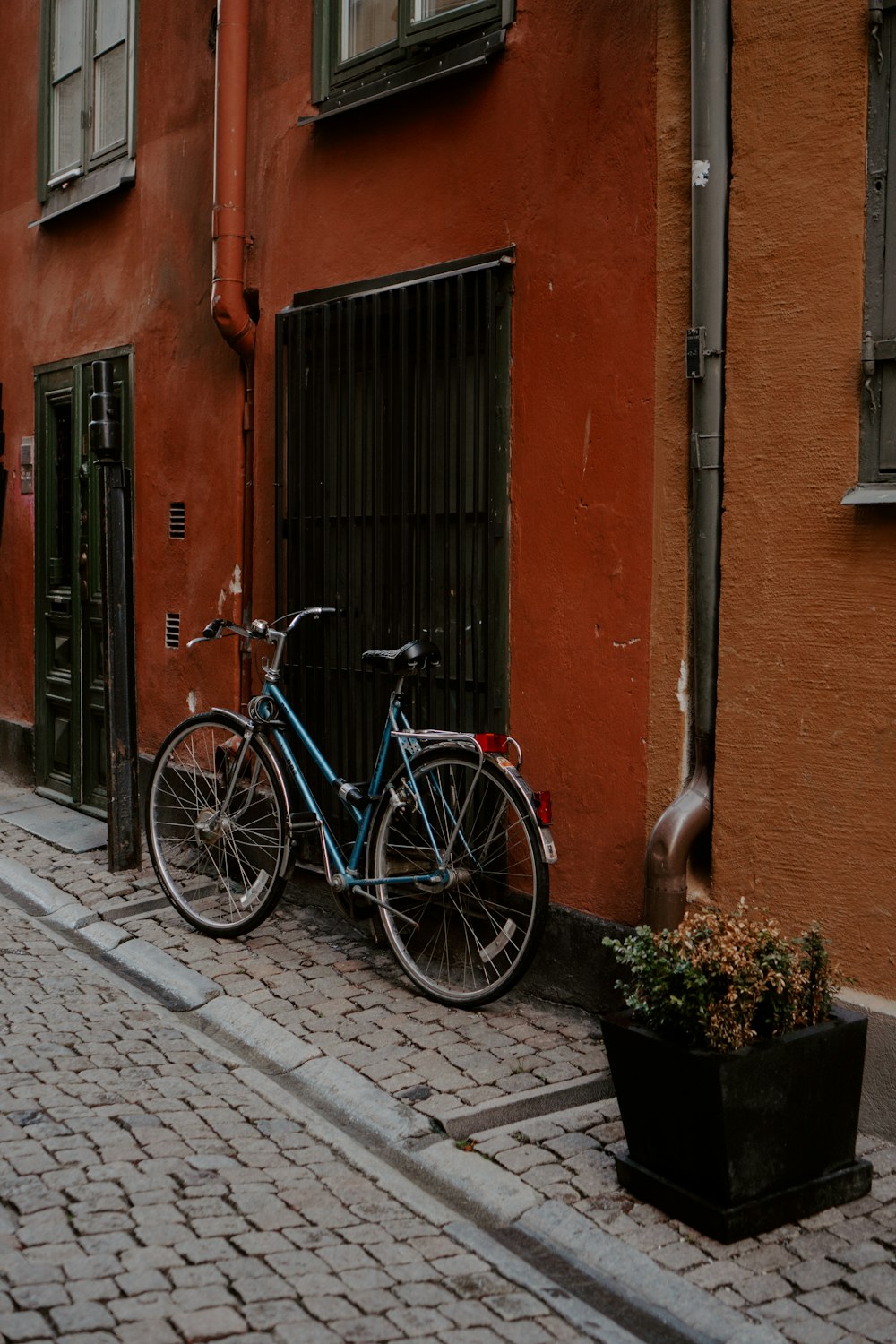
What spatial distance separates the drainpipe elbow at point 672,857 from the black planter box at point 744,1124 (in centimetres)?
82

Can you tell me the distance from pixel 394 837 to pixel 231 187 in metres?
3.52

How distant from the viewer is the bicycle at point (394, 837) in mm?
5234

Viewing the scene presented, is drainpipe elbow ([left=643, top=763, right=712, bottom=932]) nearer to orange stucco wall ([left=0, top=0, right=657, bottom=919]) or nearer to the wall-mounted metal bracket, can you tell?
orange stucco wall ([left=0, top=0, right=657, bottom=919])

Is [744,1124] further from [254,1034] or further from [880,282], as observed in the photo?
[880,282]

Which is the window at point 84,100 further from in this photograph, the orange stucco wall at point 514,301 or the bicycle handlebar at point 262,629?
the bicycle handlebar at point 262,629

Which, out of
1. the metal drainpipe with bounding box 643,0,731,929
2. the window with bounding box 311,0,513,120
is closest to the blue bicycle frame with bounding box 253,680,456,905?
the metal drainpipe with bounding box 643,0,731,929

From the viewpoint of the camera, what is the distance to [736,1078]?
3.53 metres

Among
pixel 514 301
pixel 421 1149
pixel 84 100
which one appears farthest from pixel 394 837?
pixel 84 100

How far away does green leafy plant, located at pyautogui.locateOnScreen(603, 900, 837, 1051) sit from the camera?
142 inches

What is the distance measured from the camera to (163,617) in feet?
27.4

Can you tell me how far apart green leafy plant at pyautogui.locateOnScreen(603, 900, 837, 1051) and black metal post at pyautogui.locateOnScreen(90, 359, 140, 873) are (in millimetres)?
4161

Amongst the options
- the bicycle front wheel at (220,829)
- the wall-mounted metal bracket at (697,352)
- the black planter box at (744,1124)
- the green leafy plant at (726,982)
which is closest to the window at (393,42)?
the wall-mounted metal bracket at (697,352)

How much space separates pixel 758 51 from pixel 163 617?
4.97m

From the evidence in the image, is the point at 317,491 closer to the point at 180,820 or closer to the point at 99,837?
the point at 180,820
